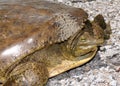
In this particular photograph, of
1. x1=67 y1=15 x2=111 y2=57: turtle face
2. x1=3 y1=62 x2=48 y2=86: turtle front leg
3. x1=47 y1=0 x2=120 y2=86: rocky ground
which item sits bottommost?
x1=47 y1=0 x2=120 y2=86: rocky ground

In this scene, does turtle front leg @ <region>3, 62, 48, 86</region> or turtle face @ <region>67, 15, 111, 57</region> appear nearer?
turtle front leg @ <region>3, 62, 48, 86</region>

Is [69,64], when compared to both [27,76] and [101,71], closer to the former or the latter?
[101,71]

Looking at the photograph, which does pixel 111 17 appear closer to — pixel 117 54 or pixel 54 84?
pixel 117 54

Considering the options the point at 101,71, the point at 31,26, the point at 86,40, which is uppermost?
the point at 31,26

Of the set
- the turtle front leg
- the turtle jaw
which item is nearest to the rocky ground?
the turtle jaw

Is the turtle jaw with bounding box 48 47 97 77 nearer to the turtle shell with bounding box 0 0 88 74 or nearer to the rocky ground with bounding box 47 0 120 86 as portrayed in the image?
the rocky ground with bounding box 47 0 120 86

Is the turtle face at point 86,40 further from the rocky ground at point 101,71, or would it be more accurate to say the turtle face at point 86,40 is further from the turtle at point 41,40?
the rocky ground at point 101,71

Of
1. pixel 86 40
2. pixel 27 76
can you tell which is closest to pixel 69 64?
pixel 86 40
